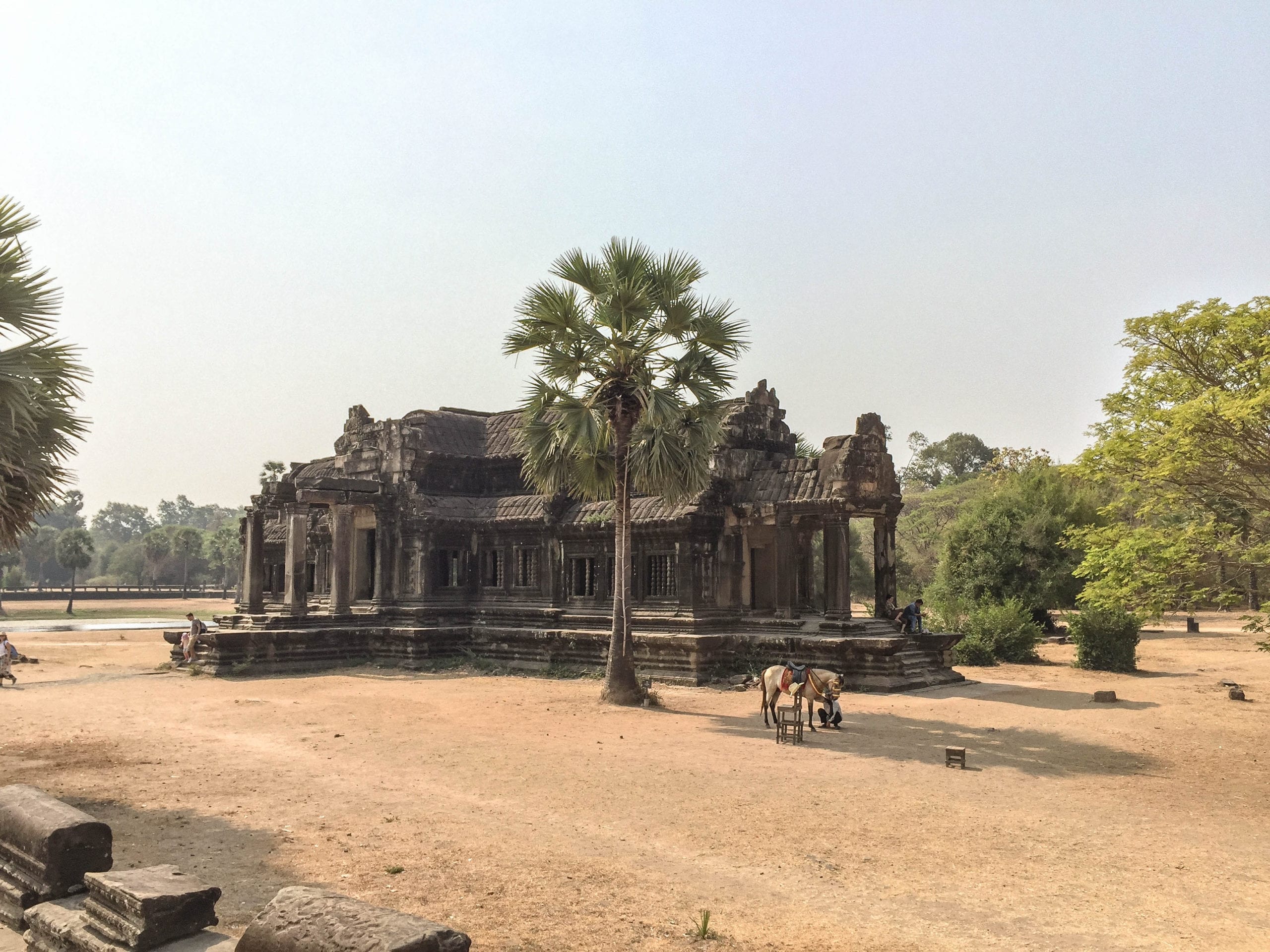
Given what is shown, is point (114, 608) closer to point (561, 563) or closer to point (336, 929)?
A: point (561, 563)

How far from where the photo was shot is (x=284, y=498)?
79.7 ft

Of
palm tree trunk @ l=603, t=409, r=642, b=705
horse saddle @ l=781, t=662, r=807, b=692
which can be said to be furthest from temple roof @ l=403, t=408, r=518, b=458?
horse saddle @ l=781, t=662, r=807, b=692

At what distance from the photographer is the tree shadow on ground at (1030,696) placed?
1694 centimetres

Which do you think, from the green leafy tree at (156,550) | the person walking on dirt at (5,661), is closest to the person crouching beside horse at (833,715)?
the person walking on dirt at (5,661)

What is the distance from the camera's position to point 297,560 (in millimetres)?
24594

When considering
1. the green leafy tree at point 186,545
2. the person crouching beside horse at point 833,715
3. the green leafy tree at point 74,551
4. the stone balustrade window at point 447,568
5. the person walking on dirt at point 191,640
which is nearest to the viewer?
the person crouching beside horse at point 833,715

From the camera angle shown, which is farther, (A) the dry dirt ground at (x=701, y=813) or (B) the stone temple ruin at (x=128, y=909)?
(A) the dry dirt ground at (x=701, y=813)

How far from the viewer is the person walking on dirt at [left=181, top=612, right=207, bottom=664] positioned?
22.9 metres

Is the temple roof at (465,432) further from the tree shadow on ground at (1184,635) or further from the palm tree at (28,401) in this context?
the tree shadow on ground at (1184,635)

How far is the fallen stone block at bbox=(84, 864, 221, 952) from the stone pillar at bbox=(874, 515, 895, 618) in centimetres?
1652

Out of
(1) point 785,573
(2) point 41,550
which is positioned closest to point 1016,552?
(1) point 785,573

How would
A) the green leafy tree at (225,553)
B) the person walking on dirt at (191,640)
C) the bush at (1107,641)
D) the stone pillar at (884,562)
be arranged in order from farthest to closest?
the green leafy tree at (225,553), the bush at (1107,641), the person walking on dirt at (191,640), the stone pillar at (884,562)

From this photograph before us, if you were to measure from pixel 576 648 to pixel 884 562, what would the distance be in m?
7.34

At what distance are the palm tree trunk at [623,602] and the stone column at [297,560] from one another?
36.0ft
